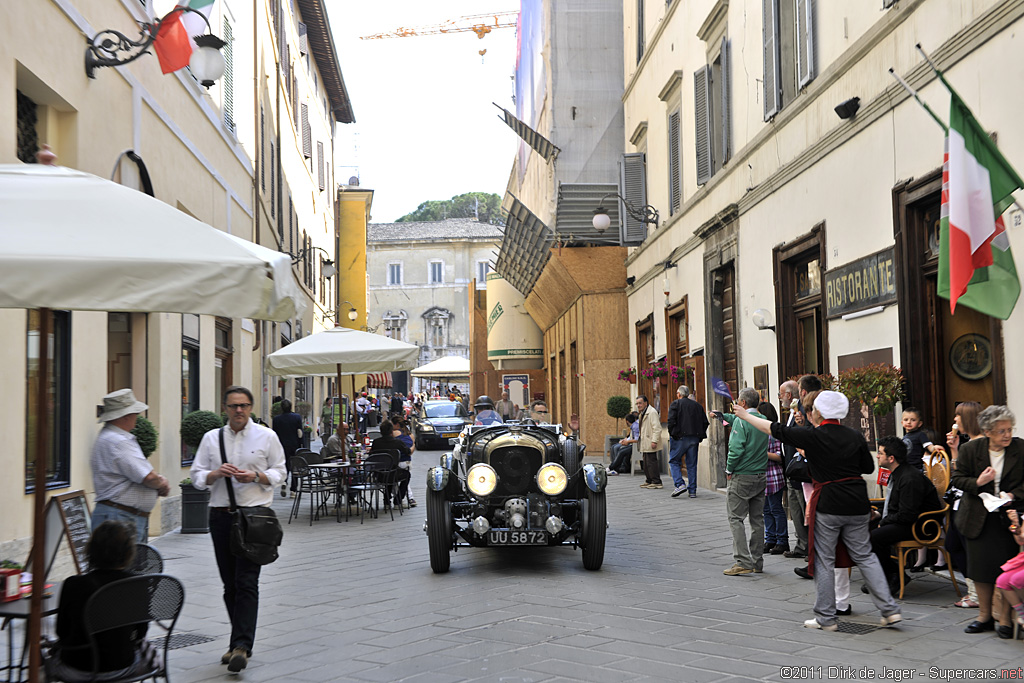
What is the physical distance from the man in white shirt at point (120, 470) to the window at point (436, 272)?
241ft

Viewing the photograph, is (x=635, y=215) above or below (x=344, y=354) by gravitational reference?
above

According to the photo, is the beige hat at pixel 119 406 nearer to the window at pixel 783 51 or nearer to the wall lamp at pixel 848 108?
the wall lamp at pixel 848 108

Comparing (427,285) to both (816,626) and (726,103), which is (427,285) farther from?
(816,626)

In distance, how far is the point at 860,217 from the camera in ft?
33.6

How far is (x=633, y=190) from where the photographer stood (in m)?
22.1

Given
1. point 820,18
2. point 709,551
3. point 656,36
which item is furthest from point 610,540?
point 656,36

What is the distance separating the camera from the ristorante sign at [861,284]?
9.62 meters

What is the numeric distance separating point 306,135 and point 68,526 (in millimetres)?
27394

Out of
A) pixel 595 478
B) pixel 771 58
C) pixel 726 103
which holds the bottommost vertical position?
pixel 595 478

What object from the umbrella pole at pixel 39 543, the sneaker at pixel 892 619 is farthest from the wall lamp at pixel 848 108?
the umbrella pole at pixel 39 543

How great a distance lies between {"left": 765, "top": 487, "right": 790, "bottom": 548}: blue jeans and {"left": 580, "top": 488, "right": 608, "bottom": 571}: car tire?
6.21 feet

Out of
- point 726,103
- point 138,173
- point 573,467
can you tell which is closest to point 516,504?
point 573,467

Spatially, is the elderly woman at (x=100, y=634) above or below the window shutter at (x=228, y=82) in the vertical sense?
below

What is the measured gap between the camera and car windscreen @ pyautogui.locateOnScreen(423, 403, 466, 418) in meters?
31.5
